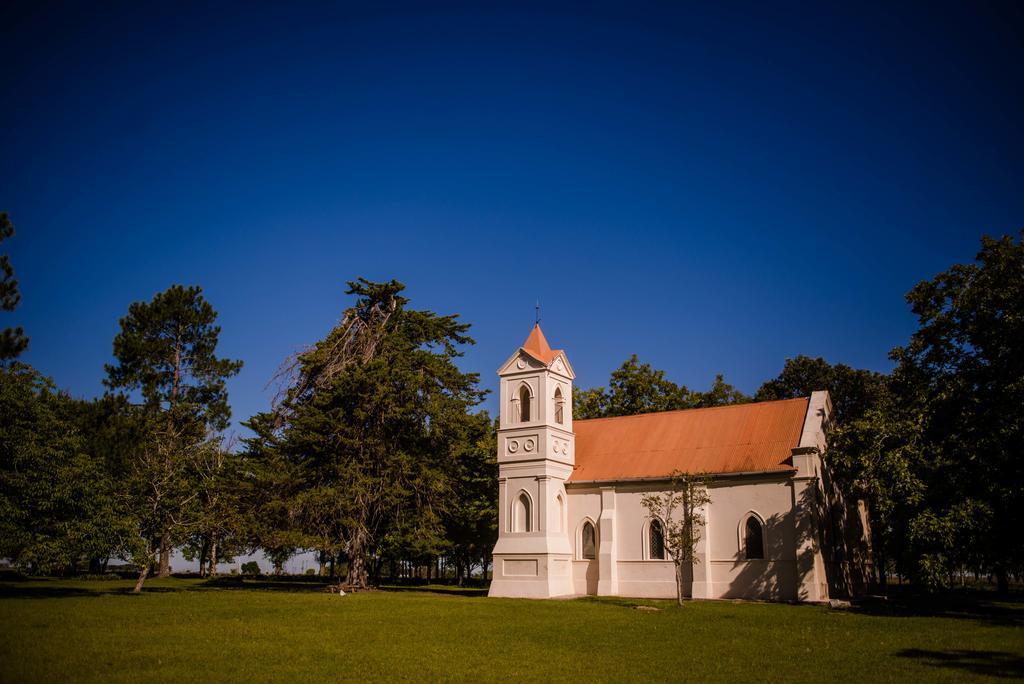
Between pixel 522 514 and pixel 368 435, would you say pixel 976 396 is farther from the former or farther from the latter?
pixel 368 435

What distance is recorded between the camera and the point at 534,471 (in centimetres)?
3781

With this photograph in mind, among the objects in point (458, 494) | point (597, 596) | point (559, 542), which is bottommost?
point (597, 596)

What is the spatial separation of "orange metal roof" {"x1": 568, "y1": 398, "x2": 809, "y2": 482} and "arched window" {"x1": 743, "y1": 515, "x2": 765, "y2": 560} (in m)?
2.40

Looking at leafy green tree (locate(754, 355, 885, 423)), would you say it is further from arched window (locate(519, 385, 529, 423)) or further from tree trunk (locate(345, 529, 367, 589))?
tree trunk (locate(345, 529, 367, 589))

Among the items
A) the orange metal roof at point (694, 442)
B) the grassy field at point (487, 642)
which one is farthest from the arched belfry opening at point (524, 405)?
the grassy field at point (487, 642)

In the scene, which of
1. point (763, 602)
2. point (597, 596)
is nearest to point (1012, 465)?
point (763, 602)

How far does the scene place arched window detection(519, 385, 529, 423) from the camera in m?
39.6

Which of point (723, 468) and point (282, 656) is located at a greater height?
point (723, 468)

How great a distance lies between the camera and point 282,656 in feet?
50.5

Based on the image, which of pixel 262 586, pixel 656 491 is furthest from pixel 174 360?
→ pixel 656 491

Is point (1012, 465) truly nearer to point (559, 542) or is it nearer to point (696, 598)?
point (696, 598)

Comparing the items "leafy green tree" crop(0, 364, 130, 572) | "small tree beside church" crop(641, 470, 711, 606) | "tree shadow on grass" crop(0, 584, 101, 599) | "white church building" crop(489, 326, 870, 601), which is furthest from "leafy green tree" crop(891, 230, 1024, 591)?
"tree shadow on grass" crop(0, 584, 101, 599)

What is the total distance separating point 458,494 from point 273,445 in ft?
37.3

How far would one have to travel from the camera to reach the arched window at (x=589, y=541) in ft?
124
